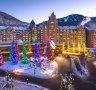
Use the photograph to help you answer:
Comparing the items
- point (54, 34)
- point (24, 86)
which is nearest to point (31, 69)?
point (24, 86)

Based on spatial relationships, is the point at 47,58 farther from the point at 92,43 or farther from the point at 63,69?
the point at 92,43

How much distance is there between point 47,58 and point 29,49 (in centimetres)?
3421

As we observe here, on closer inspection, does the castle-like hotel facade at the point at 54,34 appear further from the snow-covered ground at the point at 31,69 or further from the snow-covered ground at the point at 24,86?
the snow-covered ground at the point at 24,86

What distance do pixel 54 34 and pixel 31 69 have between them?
91.5m

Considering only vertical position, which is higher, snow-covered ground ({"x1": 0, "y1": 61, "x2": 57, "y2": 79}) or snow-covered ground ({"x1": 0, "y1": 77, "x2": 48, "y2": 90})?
snow-covered ground ({"x1": 0, "y1": 61, "x2": 57, "y2": 79})

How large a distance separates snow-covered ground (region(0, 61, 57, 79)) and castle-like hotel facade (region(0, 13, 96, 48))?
83.6 meters

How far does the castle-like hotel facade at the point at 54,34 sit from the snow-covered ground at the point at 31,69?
8355 cm

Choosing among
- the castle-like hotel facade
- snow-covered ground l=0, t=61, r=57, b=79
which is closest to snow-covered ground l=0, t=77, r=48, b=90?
snow-covered ground l=0, t=61, r=57, b=79

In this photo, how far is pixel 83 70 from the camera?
230ft

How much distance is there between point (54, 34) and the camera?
16100 centimetres

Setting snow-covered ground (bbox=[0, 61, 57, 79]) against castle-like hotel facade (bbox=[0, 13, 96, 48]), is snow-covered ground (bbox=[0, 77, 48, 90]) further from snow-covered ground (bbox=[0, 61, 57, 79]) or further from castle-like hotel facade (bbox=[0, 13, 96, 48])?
castle-like hotel facade (bbox=[0, 13, 96, 48])

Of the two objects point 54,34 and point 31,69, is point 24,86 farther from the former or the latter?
point 54,34

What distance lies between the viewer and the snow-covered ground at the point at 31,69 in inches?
2581

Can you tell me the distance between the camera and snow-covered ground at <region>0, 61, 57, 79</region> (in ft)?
215
